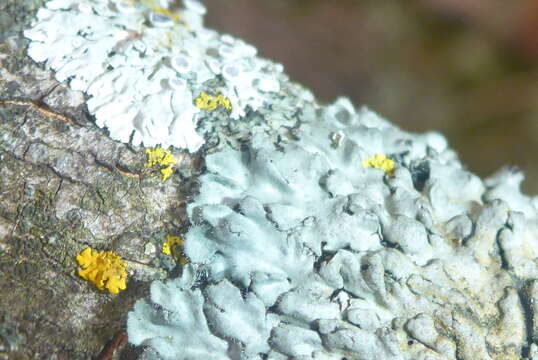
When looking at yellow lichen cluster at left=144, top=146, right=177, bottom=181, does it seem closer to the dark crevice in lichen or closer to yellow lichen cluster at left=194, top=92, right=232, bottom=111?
yellow lichen cluster at left=194, top=92, right=232, bottom=111

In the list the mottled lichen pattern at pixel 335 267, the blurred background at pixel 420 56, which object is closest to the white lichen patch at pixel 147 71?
the mottled lichen pattern at pixel 335 267

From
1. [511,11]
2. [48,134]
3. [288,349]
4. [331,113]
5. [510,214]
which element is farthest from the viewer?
[511,11]

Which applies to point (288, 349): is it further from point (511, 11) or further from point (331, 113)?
point (511, 11)

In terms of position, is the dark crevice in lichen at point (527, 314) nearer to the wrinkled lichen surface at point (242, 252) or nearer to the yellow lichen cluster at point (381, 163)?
the wrinkled lichen surface at point (242, 252)

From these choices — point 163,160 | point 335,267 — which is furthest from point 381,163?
point 163,160

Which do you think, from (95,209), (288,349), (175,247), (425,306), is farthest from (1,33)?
(425,306)

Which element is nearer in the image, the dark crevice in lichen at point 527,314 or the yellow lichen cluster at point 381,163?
the dark crevice in lichen at point 527,314

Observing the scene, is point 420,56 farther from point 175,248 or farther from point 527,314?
point 175,248
